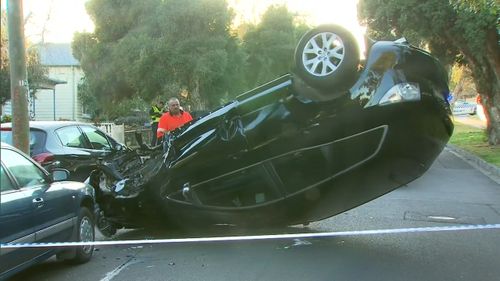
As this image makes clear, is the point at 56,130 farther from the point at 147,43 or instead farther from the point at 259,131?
the point at 147,43

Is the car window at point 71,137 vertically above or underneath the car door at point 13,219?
above

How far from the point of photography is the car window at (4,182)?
4.54m

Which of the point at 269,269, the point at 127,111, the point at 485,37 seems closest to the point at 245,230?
the point at 269,269

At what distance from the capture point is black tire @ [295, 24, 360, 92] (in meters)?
5.91

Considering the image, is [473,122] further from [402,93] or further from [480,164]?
[402,93]

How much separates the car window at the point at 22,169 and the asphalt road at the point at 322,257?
1045mm

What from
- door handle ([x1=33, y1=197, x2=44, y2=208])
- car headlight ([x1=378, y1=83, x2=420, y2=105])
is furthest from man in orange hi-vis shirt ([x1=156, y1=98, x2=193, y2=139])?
car headlight ([x1=378, y1=83, x2=420, y2=105])

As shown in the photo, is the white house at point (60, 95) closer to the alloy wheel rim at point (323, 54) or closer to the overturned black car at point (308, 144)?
the overturned black car at point (308, 144)

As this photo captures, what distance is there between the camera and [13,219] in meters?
4.47

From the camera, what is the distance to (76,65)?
146 ft

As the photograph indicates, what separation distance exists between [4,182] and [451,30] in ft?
53.7

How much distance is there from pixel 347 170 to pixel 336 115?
0.64 meters

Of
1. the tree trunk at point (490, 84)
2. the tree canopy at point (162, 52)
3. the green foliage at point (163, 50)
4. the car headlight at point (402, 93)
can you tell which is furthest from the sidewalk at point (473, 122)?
the car headlight at point (402, 93)

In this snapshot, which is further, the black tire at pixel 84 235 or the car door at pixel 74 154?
the car door at pixel 74 154
